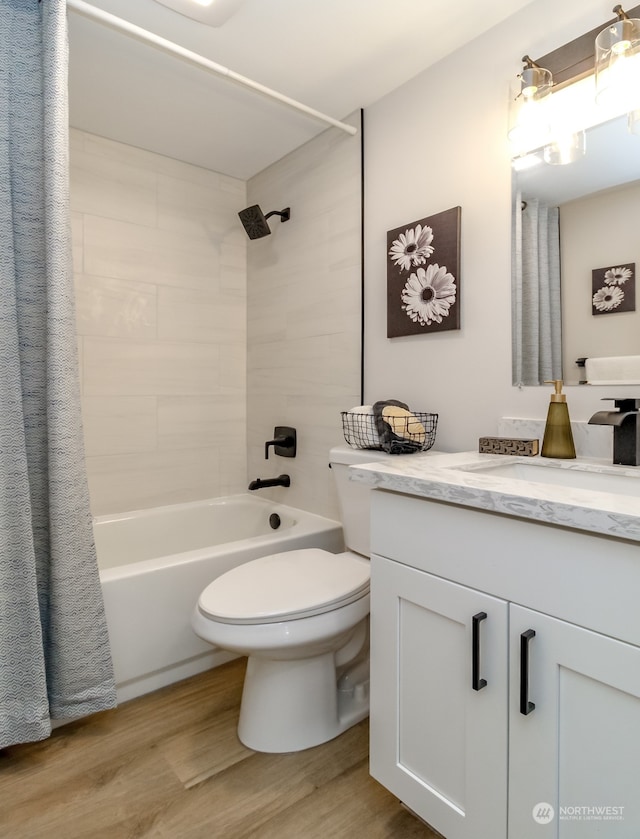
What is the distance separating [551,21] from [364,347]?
3.69ft

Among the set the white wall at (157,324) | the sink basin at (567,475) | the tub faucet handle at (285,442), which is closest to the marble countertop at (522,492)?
the sink basin at (567,475)

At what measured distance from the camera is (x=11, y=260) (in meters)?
1.32

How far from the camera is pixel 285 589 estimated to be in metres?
1.39

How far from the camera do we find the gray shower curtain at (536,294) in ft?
4.50

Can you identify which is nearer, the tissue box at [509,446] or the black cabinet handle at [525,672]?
the black cabinet handle at [525,672]

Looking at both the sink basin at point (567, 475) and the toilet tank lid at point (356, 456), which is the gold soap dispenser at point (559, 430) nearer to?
the sink basin at point (567, 475)

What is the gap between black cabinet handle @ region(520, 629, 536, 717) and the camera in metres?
0.83

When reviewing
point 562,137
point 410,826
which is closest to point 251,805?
point 410,826

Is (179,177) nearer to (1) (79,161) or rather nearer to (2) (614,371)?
(1) (79,161)

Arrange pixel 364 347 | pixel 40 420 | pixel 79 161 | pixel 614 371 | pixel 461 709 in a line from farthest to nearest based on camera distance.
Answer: pixel 79 161 < pixel 364 347 < pixel 40 420 < pixel 614 371 < pixel 461 709

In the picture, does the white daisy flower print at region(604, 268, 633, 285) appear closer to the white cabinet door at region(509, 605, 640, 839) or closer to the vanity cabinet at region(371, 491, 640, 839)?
the vanity cabinet at region(371, 491, 640, 839)

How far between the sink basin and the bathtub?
93 centimetres

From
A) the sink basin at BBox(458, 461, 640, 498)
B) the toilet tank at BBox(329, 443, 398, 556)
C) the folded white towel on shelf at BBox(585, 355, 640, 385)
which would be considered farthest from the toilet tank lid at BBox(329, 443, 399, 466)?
the folded white towel on shelf at BBox(585, 355, 640, 385)

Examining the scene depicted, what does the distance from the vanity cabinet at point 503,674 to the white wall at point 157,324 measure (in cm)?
153
